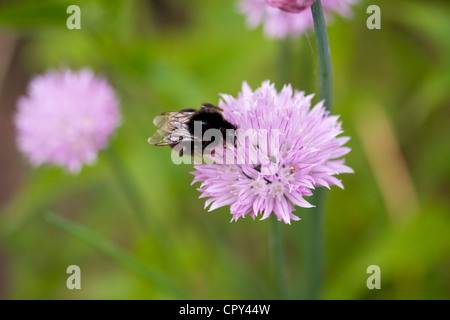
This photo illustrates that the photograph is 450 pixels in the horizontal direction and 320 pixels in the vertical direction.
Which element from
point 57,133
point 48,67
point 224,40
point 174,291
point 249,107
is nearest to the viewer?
point 249,107

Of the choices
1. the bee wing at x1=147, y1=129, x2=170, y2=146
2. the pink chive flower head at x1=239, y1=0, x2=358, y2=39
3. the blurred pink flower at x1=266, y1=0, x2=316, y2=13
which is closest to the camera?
the blurred pink flower at x1=266, y1=0, x2=316, y2=13

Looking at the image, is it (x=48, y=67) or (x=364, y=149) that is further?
(x=48, y=67)

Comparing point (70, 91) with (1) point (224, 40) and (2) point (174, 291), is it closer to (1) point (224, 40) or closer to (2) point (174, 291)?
(1) point (224, 40)

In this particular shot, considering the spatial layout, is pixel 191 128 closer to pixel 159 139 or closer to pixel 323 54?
pixel 159 139

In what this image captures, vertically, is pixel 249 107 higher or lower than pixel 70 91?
lower

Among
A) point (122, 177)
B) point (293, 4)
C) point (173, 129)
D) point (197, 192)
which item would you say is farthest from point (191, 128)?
point (197, 192)

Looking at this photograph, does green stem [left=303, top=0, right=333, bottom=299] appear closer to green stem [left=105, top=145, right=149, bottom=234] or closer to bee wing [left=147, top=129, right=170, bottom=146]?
bee wing [left=147, top=129, right=170, bottom=146]

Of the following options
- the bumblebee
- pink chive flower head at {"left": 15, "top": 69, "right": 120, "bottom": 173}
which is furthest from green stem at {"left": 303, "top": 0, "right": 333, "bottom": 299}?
pink chive flower head at {"left": 15, "top": 69, "right": 120, "bottom": 173}

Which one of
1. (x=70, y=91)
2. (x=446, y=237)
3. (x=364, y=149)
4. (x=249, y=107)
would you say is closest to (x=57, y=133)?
(x=70, y=91)
